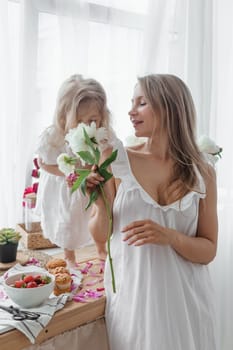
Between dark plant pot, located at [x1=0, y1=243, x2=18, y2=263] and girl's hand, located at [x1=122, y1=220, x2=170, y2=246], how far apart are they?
0.46 m

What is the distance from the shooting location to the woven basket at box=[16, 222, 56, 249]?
1.63 metres

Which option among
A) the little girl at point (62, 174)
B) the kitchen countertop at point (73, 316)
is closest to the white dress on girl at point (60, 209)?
the little girl at point (62, 174)

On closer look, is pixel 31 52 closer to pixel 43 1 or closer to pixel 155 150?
pixel 43 1

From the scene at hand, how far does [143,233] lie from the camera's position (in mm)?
1098

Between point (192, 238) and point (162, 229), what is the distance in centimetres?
13

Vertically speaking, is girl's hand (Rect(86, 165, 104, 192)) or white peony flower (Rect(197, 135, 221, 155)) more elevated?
white peony flower (Rect(197, 135, 221, 155))

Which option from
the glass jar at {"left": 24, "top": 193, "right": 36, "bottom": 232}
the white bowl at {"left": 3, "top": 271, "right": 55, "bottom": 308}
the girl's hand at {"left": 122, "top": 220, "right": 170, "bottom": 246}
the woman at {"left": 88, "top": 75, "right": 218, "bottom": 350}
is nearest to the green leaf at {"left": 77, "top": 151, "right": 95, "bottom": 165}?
the woman at {"left": 88, "top": 75, "right": 218, "bottom": 350}

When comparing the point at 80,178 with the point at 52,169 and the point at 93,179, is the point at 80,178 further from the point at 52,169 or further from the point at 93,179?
the point at 52,169

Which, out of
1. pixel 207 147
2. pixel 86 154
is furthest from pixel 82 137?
pixel 207 147

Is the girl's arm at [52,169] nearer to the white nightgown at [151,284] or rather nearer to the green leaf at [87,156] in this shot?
the white nightgown at [151,284]

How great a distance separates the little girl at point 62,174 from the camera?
1391 mm

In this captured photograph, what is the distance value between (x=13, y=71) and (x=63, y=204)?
0.52 meters

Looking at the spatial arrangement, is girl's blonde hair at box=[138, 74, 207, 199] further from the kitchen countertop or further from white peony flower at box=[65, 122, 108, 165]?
the kitchen countertop

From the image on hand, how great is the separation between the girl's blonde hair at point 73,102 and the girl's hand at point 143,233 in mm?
433
